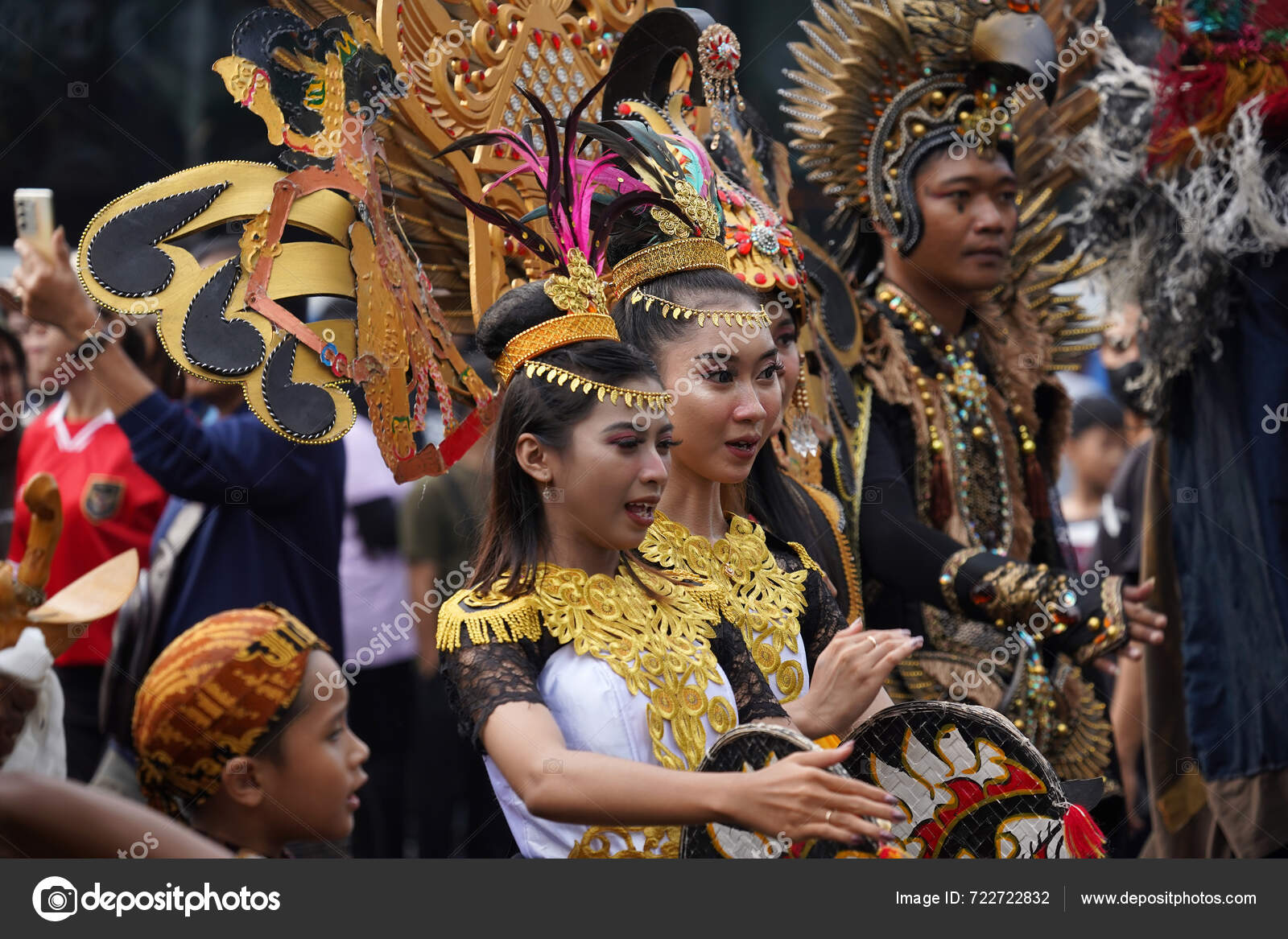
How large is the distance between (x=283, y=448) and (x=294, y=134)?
104 centimetres

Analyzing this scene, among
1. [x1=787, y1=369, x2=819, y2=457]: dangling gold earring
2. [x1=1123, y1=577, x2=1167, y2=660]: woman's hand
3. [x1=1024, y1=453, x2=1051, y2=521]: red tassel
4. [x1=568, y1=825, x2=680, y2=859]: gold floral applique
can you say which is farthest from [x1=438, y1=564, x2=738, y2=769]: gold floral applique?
[x1=1024, y1=453, x2=1051, y2=521]: red tassel

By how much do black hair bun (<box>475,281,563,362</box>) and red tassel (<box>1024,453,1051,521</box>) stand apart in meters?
2.00

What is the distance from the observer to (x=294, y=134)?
2.81m

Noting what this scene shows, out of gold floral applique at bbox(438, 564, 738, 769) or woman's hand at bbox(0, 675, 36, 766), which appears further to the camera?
woman's hand at bbox(0, 675, 36, 766)

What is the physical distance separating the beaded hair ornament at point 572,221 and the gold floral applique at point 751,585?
13.7 inches

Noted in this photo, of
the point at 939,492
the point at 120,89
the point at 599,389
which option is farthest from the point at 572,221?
the point at 120,89

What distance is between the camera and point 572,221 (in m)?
2.73

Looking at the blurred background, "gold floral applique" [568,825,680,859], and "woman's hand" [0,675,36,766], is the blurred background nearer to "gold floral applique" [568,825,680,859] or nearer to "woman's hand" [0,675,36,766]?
"woman's hand" [0,675,36,766]

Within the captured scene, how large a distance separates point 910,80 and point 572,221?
1.74 m

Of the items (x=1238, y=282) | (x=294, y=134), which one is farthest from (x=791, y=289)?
(x=1238, y=282)

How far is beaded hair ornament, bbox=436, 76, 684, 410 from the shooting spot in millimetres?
2492

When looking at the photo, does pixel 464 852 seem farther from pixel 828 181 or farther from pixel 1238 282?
pixel 1238 282

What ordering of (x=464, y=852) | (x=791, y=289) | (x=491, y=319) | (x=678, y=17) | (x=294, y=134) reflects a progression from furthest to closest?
(x=464, y=852) < (x=678, y=17) < (x=791, y=289) < (x=294, y=134) < (x=491, y=319)

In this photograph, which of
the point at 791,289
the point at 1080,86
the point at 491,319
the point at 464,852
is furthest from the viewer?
the point at 1080,86
